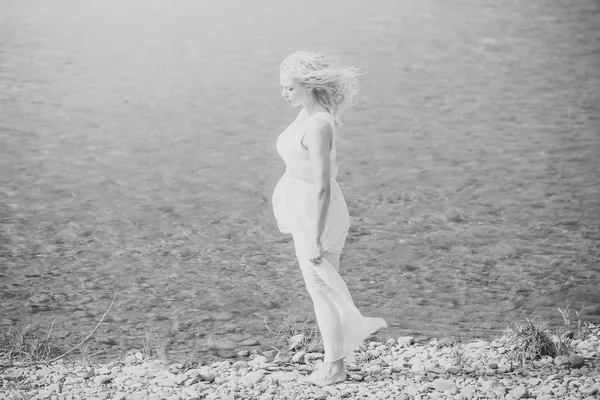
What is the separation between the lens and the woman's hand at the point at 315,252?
16.5ft

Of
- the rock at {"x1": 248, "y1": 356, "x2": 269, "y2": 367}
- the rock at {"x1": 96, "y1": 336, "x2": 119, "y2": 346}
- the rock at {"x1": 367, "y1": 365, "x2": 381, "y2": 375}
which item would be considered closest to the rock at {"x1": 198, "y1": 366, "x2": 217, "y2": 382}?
the rock at {"x1": 248, "y1": 356, "x2": 269, "y2": 367}

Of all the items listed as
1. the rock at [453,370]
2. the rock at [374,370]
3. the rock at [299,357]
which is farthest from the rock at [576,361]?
the rock at [299,357]

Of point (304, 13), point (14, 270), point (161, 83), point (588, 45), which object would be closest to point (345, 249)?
point (14, 270)

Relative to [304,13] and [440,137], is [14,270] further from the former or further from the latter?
[304,13]

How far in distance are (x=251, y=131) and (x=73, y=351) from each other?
653cm

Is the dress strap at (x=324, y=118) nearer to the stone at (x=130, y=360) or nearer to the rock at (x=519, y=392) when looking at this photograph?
the rock at (x=519, y=392)

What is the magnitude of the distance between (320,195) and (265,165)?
651cm

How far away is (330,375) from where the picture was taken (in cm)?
526

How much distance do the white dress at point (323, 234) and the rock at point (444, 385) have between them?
48cm

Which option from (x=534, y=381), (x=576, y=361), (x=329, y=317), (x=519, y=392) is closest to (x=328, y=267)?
(x=329, y=317)

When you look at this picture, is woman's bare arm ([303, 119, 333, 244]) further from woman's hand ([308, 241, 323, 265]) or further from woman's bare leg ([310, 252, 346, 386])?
woman's bare leg ([310, 252, 346, 386])

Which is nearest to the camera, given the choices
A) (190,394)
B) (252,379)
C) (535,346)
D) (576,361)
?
(190,394)

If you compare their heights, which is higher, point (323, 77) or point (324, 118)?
point (323, 77)

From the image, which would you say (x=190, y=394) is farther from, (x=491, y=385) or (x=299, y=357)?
(x=491, y=385)
